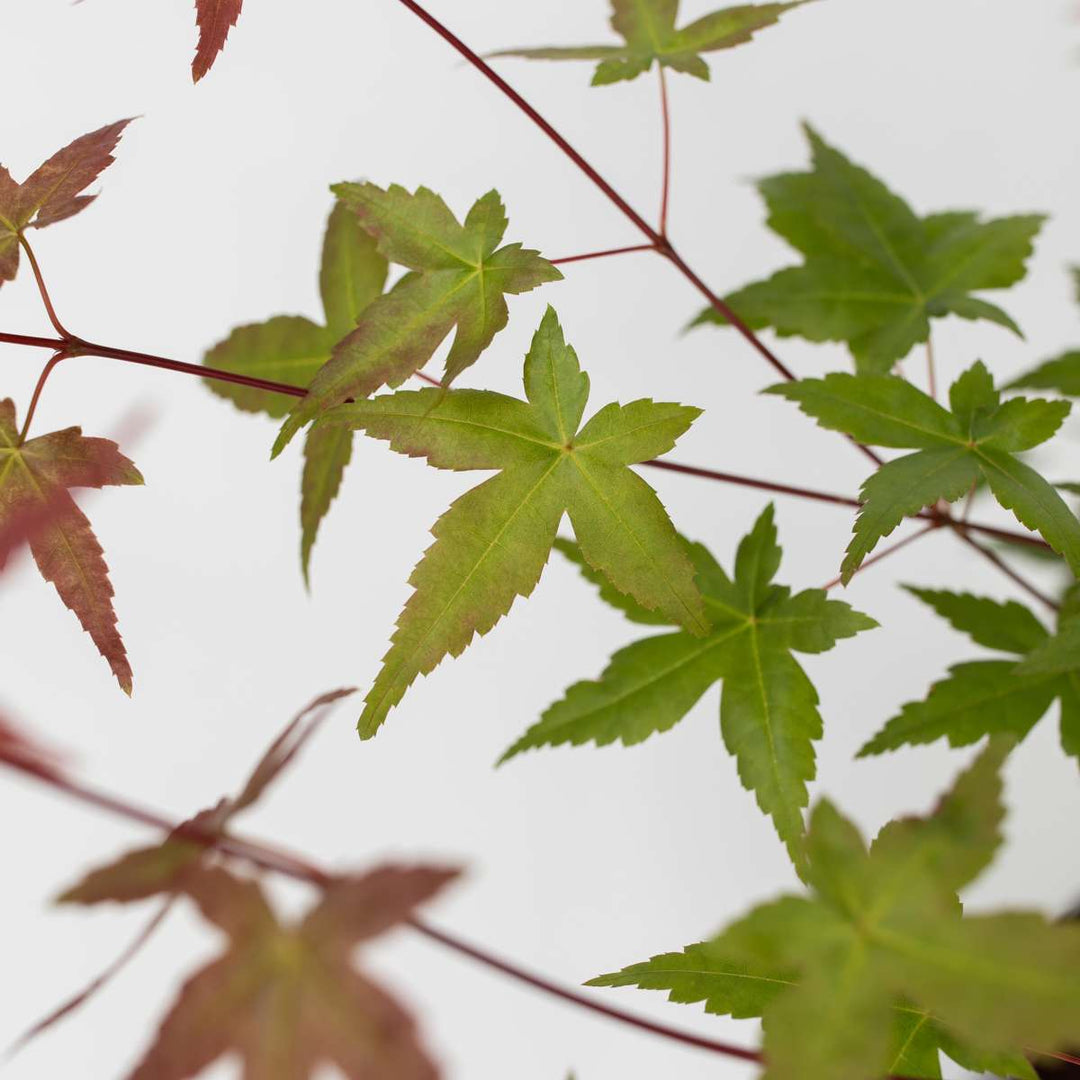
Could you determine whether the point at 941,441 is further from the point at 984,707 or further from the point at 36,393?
the point at 36,393

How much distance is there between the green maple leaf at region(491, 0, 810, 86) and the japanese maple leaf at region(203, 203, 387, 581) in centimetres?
14

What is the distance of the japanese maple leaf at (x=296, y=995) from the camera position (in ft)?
0.96

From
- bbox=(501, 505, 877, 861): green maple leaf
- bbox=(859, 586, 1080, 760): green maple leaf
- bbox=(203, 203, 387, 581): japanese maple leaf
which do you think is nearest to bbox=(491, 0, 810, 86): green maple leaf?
bbox=(203, 203, 387, 581): japanese maple leaf

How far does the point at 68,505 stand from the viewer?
1.65 feet

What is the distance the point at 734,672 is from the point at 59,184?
40cm

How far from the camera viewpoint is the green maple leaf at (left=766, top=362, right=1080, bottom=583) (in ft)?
1.68

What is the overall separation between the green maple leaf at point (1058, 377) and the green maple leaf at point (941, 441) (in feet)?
0.56

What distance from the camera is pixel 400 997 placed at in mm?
292

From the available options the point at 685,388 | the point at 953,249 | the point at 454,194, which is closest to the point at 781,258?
the point at 685,388

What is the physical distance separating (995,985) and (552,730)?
342 millimetres

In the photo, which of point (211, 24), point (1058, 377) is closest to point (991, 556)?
point (1058, 377)

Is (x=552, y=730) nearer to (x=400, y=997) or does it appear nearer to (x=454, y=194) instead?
(x=400, y=997)

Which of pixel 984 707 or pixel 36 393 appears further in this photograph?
pixel 984 707

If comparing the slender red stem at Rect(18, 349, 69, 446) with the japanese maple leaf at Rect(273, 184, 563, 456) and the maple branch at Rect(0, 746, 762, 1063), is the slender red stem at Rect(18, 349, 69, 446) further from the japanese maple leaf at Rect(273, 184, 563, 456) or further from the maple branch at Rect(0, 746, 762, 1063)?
the maple branch at Rect(0, 746, 762, 1063)
